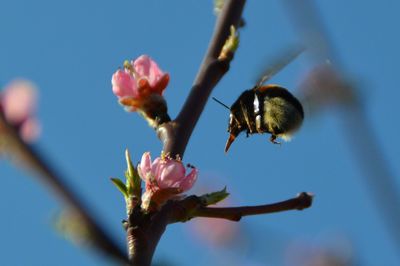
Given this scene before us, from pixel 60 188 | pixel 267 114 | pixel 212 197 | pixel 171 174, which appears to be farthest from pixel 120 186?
pixel 60 188

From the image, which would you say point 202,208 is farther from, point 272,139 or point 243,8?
point 243,8

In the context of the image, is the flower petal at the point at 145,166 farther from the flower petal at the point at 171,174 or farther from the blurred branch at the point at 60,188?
the blurred branch at the point at 60,188

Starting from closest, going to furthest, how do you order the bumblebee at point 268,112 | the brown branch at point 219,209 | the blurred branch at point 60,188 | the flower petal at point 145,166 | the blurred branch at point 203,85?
the blurred branch at point 60,188 → the brown branch at point 219,209 → the flower petal at point 145,166 → the blurred branch at point 203,85 → the bumblebee at point 268,112

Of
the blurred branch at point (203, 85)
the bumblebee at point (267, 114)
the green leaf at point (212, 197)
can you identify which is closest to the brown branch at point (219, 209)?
the green leaf at point (212, 197)

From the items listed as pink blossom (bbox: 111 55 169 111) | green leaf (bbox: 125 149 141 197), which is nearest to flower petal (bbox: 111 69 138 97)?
pink blossom (bbox: 111 55 169 111)

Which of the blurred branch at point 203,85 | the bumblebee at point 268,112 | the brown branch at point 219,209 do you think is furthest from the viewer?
the bumblebee at point 268,112
